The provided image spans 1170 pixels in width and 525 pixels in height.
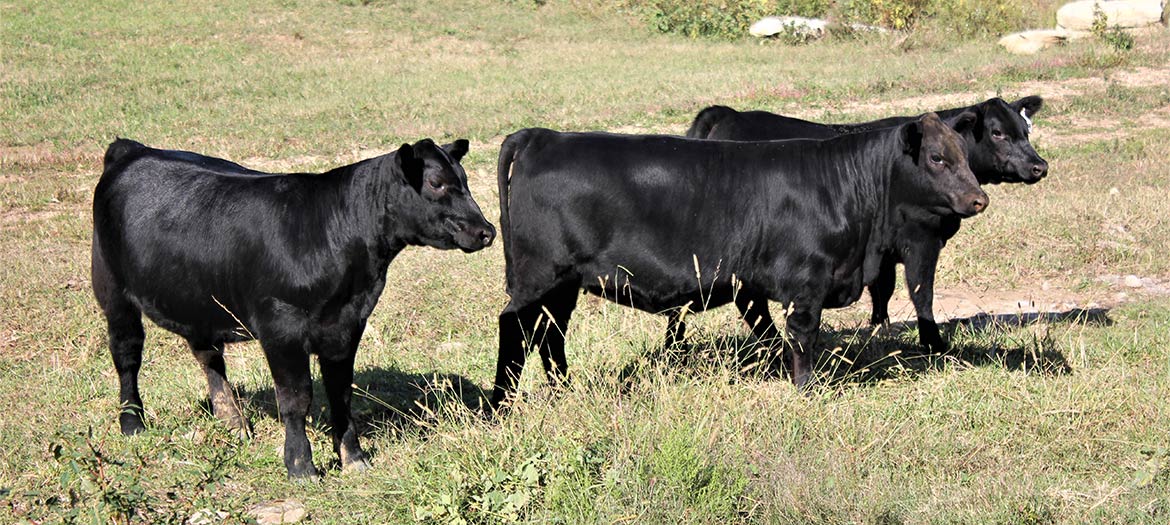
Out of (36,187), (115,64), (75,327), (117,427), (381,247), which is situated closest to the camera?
(381,247)

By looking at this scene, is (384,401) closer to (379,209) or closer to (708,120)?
(379,209)

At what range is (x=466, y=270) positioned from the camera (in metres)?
10.5

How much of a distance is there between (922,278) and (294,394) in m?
4.77

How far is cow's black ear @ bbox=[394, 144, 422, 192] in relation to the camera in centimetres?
588

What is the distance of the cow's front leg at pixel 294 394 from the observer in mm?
5922

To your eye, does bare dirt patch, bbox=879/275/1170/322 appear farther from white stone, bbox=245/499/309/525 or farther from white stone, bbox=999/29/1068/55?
white stone, bbox=999/29/1068/55

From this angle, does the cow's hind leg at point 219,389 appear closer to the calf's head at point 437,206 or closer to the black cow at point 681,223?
the black cow at point 681,223

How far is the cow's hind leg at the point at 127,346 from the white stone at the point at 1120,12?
2320 centimetres

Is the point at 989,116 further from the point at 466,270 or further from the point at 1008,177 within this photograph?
the point at 466,270

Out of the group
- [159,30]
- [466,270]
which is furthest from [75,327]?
[159,30]

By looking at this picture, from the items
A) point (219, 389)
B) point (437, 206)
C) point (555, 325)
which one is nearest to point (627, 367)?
point (555, 325)

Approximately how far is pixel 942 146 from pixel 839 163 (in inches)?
25.6

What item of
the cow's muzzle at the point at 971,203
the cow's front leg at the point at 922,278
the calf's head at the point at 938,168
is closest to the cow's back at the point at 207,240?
the calf's head at the point at 938,168

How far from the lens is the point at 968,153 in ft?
29.8
